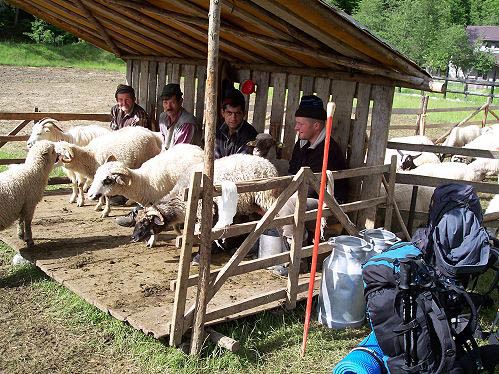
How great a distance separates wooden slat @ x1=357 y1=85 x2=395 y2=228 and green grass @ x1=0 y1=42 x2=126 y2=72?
3464 cm

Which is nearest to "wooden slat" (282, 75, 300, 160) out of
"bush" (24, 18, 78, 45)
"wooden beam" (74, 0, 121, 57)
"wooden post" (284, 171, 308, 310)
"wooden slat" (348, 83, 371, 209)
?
"wooden slat" (348, 83, 371, 209)

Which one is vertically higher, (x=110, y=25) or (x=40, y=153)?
(x=110, y=25)

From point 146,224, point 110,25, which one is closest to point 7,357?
point 146,224

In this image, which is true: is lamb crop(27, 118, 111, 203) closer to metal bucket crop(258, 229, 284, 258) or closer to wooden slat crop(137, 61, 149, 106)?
wooden slat crop(137, 61, 149, 106)

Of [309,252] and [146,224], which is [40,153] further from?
[309,252]

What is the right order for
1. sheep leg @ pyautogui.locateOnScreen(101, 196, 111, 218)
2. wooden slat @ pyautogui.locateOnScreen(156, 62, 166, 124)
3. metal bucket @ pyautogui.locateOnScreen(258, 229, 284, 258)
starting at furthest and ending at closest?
wooden slat @ pyautogui.locateOnScreen(156, 62, 166, 124) < sheep leg @ pyautogui.locateOnScreen(101, 196, 111, 218) < metal bucket @ pyautogui.locateOnScreen(258, 229, 284, 258)

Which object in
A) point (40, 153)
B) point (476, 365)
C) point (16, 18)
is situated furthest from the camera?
point (16, 18)

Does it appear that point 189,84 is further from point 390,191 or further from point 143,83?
point 390,191

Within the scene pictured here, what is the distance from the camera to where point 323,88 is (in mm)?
7258

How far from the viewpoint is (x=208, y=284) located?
4.44 meters

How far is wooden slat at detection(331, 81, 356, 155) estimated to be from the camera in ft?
22.9

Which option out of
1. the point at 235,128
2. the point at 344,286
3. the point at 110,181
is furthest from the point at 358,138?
the point at 110,181

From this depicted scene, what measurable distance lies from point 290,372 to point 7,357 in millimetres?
2402

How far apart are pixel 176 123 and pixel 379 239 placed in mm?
4496
